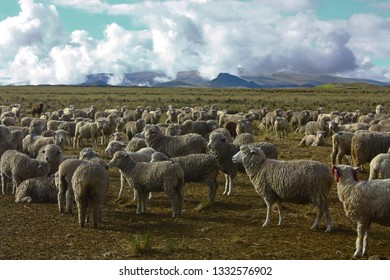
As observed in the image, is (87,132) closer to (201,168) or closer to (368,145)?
(201,168)

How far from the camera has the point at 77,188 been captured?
10.1 m

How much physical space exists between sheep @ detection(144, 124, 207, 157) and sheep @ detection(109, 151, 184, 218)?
3589 mm

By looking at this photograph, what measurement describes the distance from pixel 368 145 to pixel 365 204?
8.14 metres

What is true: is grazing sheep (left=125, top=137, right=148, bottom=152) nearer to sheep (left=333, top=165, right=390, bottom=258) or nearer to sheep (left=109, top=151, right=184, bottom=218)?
sheep (left=109, top=151, right=184, bottom=218)

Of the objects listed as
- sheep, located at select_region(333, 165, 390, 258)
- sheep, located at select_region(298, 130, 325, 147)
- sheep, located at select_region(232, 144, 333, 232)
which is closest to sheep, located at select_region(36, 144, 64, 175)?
sheep, located at select_region(232, 144, 333, 232)

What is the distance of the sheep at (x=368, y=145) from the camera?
51.3ft

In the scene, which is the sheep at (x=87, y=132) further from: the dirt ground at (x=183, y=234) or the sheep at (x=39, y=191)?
the sheep at (x=39, y=191)

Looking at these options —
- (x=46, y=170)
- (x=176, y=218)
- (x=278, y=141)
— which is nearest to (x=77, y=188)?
(x=176, y=218)

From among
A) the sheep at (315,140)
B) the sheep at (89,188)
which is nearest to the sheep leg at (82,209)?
the sheep at (89,188)

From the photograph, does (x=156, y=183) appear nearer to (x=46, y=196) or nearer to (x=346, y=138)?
(x=46, y=196)

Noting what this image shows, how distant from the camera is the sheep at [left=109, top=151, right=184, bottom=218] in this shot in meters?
11.1

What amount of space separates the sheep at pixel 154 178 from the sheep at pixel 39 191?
1854 mm

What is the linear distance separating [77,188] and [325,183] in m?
5.20

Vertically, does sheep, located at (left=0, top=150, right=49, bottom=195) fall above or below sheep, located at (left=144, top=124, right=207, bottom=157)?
below
